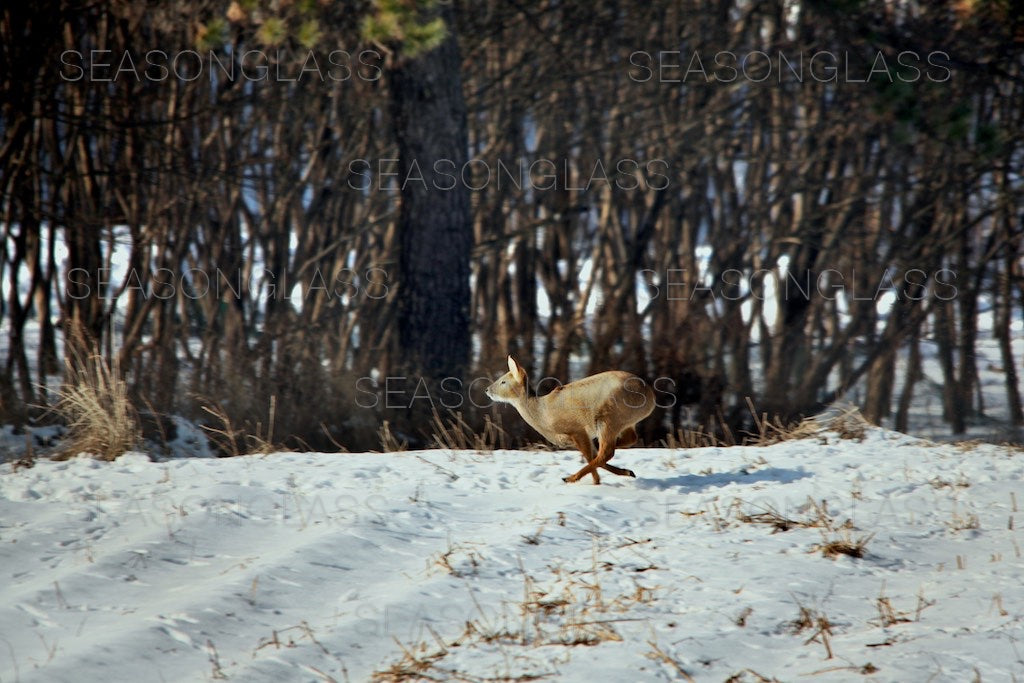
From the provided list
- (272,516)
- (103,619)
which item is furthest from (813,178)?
(103,619)

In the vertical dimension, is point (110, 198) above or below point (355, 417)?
above

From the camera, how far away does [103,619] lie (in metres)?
3.55

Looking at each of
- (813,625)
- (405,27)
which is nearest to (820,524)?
(813,625)

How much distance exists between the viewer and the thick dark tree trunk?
954 cm

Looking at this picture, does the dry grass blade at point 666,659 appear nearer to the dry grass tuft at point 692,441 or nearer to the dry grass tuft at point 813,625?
the dry grass tuft at point 813,625

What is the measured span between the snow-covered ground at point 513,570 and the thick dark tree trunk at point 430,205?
4.18 m

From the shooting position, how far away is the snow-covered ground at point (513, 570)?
3240mm

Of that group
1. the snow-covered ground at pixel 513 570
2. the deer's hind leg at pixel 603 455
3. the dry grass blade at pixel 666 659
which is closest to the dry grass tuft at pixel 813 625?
the snow-covered ground at pixel 513 570

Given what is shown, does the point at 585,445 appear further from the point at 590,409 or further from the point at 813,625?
the point at 813,625

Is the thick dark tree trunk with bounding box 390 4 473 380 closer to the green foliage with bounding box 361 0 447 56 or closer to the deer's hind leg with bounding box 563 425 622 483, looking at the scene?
the green foliage with bounding box 361 0 447 56

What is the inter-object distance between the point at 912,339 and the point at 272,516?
11.5 meters

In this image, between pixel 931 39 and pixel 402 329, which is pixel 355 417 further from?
pixel 931 39

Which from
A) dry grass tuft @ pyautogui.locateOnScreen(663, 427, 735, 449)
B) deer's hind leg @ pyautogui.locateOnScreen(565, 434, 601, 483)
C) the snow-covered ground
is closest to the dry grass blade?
the snow-covered ground

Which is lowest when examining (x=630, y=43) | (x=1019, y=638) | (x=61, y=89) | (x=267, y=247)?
(x=1019, y=638)
